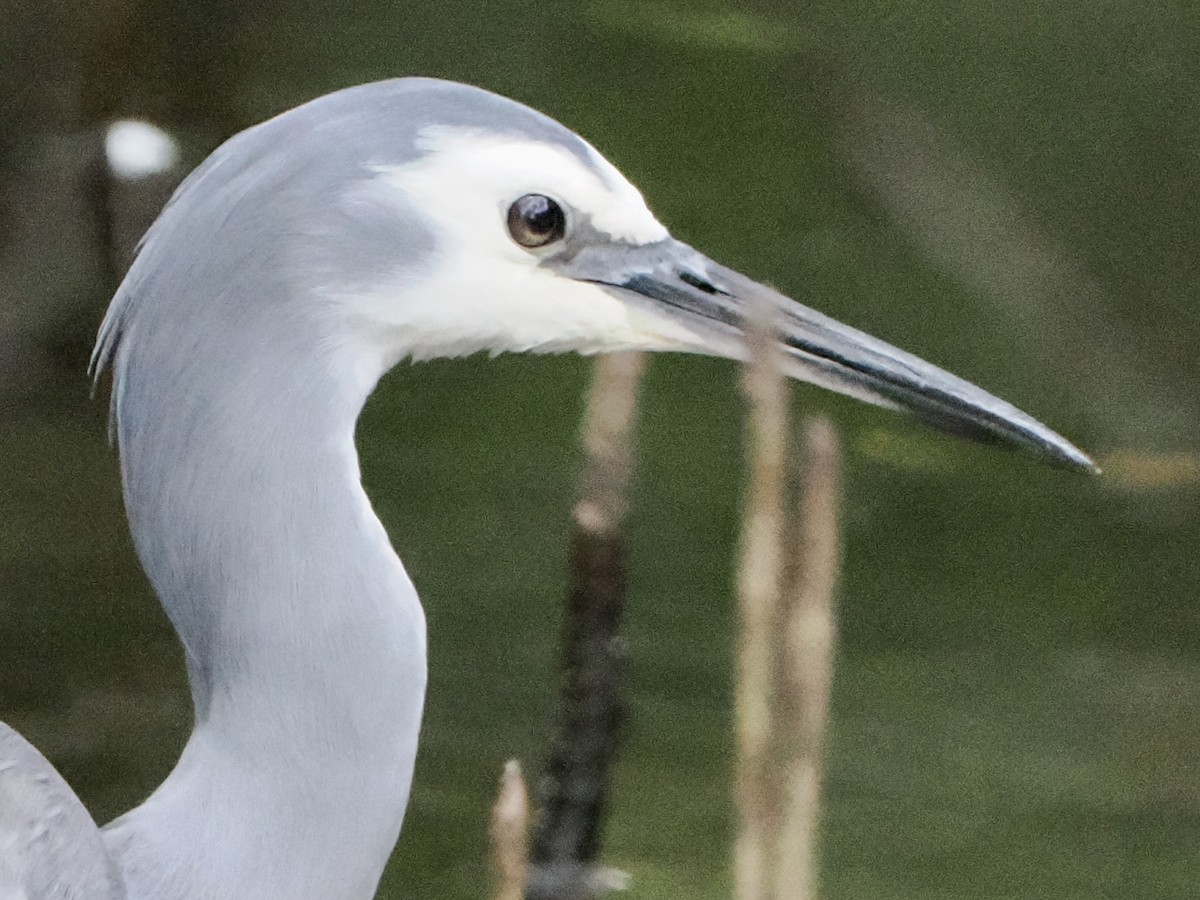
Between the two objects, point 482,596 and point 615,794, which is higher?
point 482,596

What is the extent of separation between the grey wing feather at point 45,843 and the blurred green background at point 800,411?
0.63 metres

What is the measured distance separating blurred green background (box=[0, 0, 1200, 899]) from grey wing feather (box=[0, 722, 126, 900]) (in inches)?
24.8

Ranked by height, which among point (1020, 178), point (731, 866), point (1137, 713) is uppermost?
point (1020, 178)

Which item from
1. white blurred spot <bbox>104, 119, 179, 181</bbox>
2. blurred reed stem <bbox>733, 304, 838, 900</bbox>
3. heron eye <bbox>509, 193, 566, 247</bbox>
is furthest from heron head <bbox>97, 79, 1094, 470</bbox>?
white blurred spot <bbox>104, 119, 179, 181</bbox>

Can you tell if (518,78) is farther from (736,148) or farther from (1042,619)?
(1042,619)

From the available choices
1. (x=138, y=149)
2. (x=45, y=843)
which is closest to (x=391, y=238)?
(x=45, y=843)

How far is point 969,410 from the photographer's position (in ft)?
2.08

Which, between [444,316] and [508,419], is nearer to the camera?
[444,316]

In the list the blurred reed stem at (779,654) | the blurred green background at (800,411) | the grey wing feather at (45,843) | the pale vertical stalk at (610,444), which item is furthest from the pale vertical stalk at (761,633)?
the blurred green background at (800,411)

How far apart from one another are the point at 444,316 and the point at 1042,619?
0.79m

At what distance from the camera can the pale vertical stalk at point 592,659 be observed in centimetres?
61

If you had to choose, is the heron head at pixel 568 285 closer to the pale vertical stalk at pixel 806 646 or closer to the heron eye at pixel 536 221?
the heron eye at pixel 536 221

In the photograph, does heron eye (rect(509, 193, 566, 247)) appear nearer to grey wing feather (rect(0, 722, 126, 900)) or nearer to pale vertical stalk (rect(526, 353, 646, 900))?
pale vertical stalk (rect(526, 353, 646, 900))

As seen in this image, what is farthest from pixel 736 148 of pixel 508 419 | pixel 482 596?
pixel 482 596
